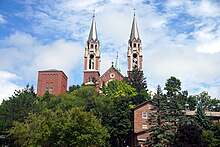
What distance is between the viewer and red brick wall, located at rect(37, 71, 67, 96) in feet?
283

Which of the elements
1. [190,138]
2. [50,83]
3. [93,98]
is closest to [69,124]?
[190,138]

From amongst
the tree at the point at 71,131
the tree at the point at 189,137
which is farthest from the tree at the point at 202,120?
the tree at the point at 189,137

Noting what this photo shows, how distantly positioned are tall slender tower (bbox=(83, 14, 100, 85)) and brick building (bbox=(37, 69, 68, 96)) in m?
7.61

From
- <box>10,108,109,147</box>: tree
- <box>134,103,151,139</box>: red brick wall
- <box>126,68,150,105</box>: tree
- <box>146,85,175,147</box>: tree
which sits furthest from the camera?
<box>126,68,150,105</box>: tree

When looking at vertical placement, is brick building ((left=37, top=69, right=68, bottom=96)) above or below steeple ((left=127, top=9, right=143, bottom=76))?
below

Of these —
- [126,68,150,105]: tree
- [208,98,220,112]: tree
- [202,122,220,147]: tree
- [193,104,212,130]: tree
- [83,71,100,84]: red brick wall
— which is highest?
[83,71,100,84]: red brick wall

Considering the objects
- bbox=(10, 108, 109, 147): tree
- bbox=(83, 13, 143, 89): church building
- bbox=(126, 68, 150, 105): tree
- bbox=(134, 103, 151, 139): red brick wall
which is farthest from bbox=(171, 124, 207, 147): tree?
bbox=(83, 13, 143, 89): church building

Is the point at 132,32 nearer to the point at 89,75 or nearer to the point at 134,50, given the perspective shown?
the point at 134,50

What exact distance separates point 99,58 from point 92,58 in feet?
6.21

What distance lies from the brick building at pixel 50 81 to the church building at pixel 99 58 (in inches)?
299

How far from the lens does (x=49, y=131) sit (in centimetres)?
3672

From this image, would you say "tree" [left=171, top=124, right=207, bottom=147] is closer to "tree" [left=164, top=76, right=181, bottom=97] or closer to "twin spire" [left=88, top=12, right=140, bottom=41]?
"tree" [left=164, top=76, right=181, bottom=97]

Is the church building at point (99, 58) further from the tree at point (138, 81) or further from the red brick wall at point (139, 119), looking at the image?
the red brick wall at point (139, 119)

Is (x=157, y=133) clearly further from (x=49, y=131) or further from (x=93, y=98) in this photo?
(x=93, y=98)
